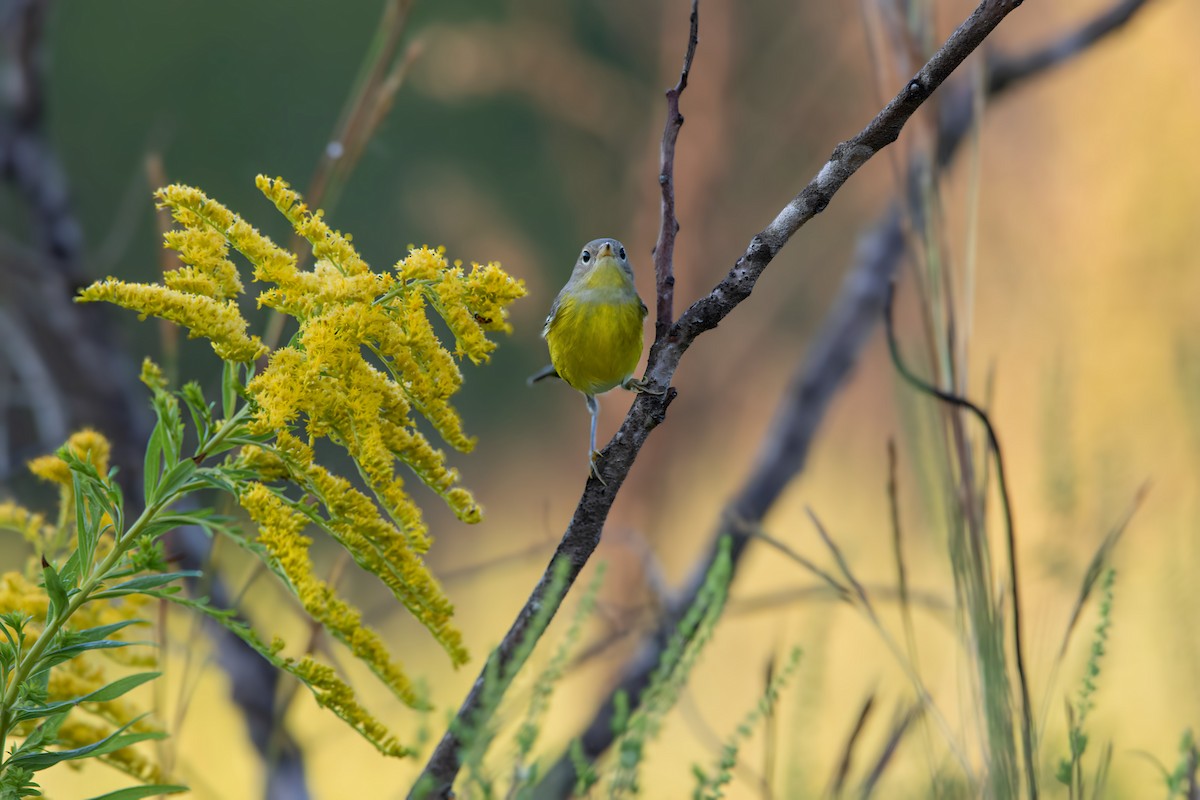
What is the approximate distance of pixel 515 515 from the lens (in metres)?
2.74

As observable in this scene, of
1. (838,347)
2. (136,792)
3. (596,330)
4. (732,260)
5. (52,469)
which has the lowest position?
(136,792)

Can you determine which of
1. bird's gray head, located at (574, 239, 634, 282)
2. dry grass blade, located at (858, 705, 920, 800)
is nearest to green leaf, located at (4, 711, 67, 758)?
dry grass blade, located at (858, 705, 920, 800)

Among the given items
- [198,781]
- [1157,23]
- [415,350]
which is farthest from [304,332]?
[1157,23]

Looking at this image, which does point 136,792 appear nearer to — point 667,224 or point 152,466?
point 152,466

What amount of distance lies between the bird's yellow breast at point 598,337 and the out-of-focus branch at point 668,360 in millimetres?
333

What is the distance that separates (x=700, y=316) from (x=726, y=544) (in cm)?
8

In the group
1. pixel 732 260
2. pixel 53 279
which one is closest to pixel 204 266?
pixel 53 279

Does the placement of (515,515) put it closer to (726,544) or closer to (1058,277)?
(1058,277)

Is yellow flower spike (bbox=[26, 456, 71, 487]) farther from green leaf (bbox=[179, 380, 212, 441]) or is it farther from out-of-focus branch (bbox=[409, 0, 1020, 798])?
out-of-focus branch (bbox=[409, 0, 1020, 798])

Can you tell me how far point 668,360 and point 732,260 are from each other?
1671mm

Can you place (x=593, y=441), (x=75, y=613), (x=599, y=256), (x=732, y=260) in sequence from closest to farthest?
(x=75, y=613), (x=593, y=441), (x=599, y=256), (x=732, y=260)

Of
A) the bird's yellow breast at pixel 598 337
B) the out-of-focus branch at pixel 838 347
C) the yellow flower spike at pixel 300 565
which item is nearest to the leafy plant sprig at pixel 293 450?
the yellow flower spike at pixel 300 565

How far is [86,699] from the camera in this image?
15.2 inches

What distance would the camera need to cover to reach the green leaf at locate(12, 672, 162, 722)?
0.37 m
